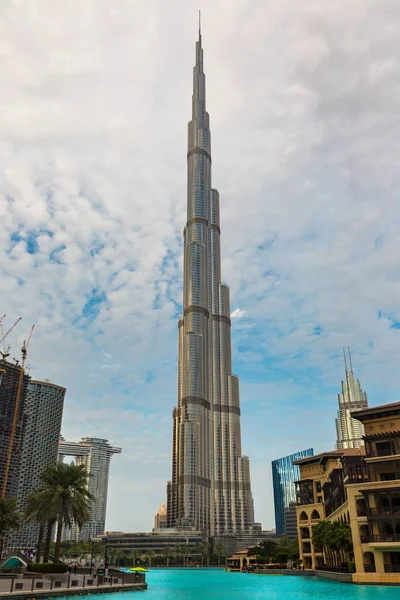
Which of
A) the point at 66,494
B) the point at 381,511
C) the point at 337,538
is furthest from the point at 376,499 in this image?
the point at 66,494

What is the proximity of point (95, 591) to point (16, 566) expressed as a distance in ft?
60.8

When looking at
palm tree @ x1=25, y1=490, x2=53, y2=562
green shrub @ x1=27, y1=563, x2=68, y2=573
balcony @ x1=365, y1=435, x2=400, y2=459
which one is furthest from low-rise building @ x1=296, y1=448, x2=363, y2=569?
green shrub @ x1=27, y1=563, x2=68, y2=573

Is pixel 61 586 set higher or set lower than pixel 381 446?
lower

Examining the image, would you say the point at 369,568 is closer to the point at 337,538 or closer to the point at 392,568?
the point at 392,568

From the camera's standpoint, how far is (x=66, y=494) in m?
67.9

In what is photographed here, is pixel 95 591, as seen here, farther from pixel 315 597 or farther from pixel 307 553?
pixel 307 553

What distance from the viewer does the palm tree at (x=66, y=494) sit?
6756 centimetres

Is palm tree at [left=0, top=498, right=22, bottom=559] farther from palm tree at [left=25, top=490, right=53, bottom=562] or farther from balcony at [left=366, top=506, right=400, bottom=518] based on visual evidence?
balcony at [left=366, top=506, right=400, bottom=518]

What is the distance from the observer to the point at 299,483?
118750 mm

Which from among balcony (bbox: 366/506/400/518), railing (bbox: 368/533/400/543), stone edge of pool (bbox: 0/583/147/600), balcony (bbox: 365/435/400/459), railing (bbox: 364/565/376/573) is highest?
balcony (bbox: 365/435/400/459)

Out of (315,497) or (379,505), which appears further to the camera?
(315,497)

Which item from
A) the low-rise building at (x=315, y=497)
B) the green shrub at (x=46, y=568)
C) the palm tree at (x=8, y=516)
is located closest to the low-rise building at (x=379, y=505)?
the low-rise building at (x=315, y=497)

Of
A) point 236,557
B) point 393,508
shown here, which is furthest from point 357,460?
point 236,557

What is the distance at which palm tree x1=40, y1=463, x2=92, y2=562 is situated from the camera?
222 feet
